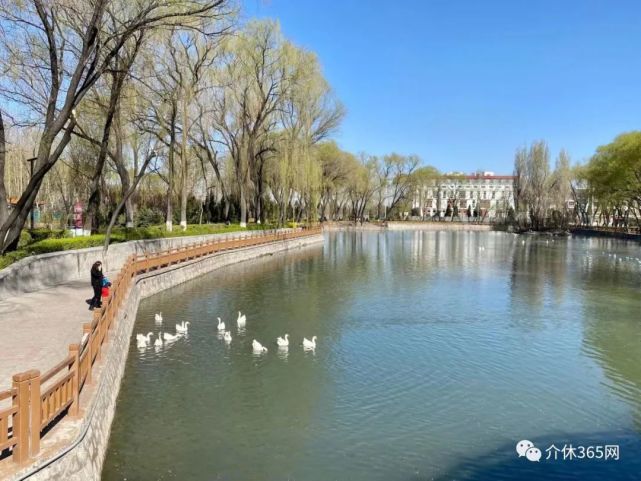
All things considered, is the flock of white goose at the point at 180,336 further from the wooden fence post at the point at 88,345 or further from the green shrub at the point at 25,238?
the green shrub at the point at 25,238

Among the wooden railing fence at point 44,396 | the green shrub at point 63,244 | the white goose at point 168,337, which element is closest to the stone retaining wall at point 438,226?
the green shrub at point 63,244

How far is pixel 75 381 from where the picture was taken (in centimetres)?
679

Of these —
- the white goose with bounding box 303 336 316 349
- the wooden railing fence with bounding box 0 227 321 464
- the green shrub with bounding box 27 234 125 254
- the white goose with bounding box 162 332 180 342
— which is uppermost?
the green shrub with bounding box 27 234 125 254

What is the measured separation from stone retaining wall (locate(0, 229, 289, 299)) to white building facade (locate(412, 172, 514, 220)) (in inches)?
3642

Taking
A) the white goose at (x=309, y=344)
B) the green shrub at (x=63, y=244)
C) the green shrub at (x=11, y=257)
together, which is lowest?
the white goose at (x=309, y=344)

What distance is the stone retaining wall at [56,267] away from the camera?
14.9 metres

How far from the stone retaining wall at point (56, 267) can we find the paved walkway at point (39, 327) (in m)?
0.38

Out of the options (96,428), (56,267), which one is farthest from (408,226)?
(96,428)

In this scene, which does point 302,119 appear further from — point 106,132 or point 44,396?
point 44,396

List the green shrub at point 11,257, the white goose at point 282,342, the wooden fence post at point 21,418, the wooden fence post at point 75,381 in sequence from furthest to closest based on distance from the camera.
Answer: the green shrub at point 11,257, the white goose at point 282,342, the wooden fence post at point 75,381, the wooden fence post at point 21,418

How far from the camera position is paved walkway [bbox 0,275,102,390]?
8906 mm

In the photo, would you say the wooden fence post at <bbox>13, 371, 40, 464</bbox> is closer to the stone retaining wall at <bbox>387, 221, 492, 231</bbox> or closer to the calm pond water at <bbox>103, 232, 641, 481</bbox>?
the calm pond water at <bbox>103, 232, 641, 481</bbox>

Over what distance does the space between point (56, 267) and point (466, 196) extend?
150 m

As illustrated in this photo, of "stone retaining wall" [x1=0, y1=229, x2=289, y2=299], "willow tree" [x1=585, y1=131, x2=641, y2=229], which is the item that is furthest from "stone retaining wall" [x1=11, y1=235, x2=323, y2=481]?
"willow tree" [x1=585, y1=131, x2=641, y2=229]
